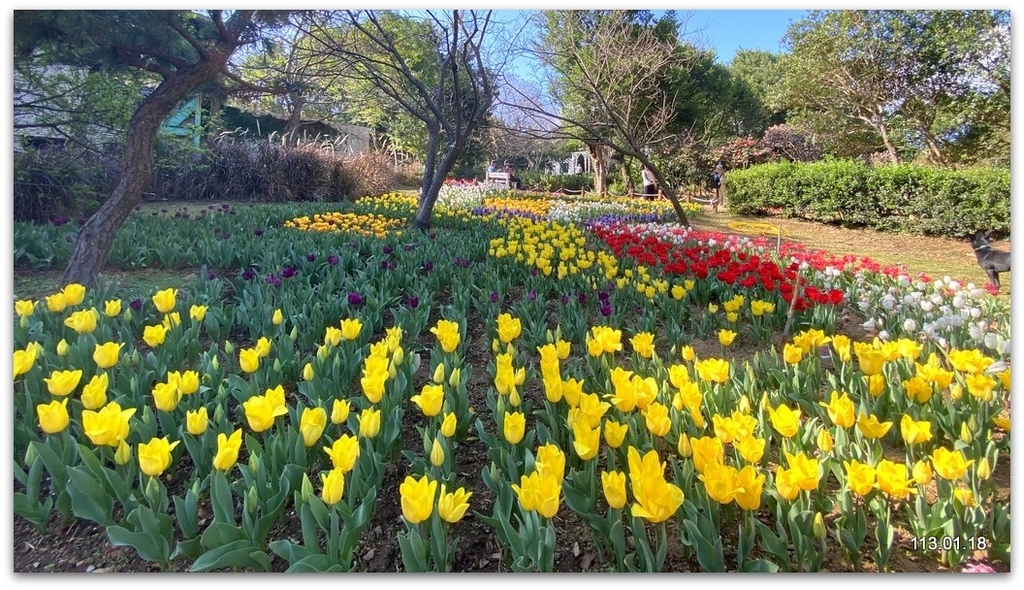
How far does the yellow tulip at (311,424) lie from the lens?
1.09 metres

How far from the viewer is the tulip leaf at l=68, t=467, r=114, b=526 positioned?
1009 mm

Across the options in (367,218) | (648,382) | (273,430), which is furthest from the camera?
(367,218)

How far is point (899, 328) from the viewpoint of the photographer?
6.80 ft

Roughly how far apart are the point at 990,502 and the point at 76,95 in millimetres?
4246

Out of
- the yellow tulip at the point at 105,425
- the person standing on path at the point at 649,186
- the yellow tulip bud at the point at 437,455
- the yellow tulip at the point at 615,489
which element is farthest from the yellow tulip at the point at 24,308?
the person standing on path at the point at 649,186

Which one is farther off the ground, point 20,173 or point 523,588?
point 20,173

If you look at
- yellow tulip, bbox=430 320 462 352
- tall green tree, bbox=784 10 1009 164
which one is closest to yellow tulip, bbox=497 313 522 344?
yellow tulip, bbox=430 320 462 352

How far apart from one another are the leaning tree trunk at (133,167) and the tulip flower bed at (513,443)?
0.53 m

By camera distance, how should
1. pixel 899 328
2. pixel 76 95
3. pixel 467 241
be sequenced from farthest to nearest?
pixel 467 241
pixel 76 95
pixel 899 328

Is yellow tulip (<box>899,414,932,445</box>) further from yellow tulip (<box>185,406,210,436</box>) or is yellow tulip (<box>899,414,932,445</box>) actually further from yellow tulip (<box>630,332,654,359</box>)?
yellow tulip (<box>185,406,210,436</box>)

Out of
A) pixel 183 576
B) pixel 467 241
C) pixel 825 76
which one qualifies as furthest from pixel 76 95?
pixel 825 76

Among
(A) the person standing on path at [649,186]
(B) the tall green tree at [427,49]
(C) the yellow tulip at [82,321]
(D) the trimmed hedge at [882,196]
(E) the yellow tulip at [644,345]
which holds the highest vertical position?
(B) the tall green tree at [427,49]

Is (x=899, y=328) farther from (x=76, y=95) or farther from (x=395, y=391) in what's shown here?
(x=76, y=95)

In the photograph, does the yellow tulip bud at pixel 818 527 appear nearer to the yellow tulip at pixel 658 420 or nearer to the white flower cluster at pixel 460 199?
the yellow tulip at pixel 658 420
